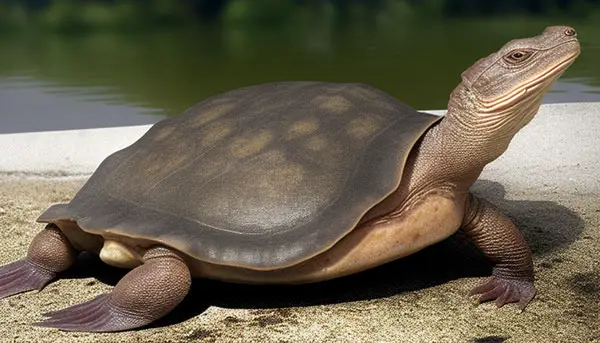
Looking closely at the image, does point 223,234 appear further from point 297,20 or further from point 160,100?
point 297,20

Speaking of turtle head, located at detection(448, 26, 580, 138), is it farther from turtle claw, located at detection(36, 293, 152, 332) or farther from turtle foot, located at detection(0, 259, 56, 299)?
turtle foot, located at detection(0, 259, 56, 299)

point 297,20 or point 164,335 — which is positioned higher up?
point 164,335

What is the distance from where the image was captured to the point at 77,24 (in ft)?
81.0

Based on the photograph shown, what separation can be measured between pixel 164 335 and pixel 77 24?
23.9m

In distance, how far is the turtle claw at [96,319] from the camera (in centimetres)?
230

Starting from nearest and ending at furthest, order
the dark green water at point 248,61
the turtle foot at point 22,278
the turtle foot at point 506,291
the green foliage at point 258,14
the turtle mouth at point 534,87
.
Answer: the turtle mouth at point 534,87
the turtle foot at point 506,291
the turtle foot at point 22,278
the dark green water at point 248,61
the green foliage at point 258,14

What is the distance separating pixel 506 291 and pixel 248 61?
496 inches

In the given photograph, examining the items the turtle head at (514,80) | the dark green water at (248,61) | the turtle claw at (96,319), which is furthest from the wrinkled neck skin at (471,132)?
the dark green water at (248,61)

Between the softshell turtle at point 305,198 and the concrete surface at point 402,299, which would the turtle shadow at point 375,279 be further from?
the softshell turtle at point 305,198

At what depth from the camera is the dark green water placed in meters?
10.2

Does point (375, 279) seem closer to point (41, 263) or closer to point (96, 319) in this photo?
point (96, 319)

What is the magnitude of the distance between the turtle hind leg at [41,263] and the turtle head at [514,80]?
55.5 inches

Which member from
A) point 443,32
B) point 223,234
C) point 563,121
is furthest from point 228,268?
point 443,32

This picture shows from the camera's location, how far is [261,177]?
2.38 metres
